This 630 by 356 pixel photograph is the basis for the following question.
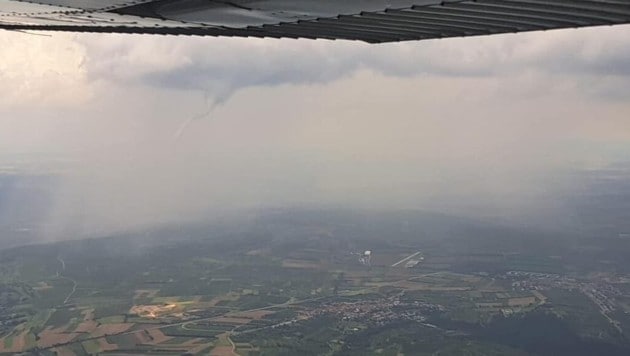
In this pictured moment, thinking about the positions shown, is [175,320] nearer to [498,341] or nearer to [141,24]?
[498,341]

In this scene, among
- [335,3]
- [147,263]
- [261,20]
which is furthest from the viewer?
[147,263]

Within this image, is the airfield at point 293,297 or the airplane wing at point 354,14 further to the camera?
the airfield at point 293,297

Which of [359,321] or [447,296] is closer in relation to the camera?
[359,321]

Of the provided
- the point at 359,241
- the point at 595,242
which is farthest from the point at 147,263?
the point at 595,242

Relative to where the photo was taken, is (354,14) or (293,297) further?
(293,297)

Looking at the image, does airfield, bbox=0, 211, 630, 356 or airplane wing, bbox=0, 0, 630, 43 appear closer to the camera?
airplane wing, bbox=0, 0, 630, 43

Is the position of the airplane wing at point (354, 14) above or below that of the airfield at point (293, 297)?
above

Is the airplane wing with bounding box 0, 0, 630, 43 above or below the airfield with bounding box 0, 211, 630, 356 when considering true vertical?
above

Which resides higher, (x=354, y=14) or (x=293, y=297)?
(x=354, y=14)
